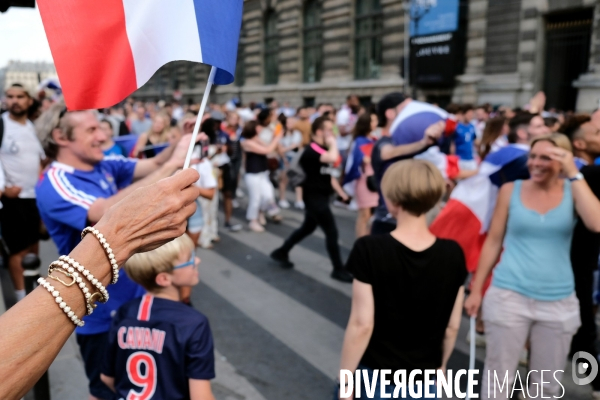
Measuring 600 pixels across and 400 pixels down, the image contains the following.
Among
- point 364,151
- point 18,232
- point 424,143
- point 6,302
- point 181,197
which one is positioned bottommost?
point 6,302

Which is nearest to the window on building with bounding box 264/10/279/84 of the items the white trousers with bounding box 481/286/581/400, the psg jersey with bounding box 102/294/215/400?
the white trousers with bounding box 481/286/581/400

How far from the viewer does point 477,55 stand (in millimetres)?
15781

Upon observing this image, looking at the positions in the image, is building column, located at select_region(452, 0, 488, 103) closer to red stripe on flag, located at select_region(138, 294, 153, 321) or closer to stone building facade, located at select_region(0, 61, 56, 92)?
stone building facade, located at select_region(0, 61, 56, 92)

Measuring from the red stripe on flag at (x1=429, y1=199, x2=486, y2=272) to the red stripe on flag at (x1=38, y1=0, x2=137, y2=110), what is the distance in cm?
269

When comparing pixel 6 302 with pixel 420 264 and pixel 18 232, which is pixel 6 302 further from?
pixel 420 264

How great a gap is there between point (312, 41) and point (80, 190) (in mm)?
22412

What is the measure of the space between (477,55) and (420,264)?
49.8 feet

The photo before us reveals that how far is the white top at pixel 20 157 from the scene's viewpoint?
16.7 ft

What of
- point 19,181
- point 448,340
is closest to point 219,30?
point 448,340

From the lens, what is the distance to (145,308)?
211 centimetres

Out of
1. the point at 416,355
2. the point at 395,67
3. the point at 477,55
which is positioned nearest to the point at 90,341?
the point at 416,355

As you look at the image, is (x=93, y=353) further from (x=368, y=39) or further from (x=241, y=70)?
(x=241, y=70)

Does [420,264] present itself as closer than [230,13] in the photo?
No

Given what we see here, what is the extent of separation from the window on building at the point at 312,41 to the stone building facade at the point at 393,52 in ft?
0.15
